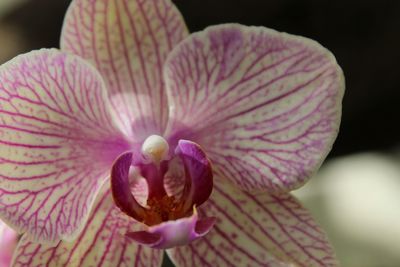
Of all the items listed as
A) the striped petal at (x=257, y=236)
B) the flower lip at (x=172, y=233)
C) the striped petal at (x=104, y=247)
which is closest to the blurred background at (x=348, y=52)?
the striped petal at (x=257, y=236)

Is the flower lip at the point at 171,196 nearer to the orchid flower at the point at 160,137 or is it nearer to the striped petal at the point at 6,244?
the orchid flower at the point at 160,137

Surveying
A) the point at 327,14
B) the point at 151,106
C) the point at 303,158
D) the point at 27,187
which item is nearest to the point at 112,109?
the point at 151,106

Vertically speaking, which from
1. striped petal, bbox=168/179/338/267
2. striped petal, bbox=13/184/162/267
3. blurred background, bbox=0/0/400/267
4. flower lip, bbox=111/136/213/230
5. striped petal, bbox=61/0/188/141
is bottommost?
blurred background, bbox=0/0/400/267

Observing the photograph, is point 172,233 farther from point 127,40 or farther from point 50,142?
point 127,40

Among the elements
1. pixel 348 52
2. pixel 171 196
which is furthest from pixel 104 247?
pixel 348 52

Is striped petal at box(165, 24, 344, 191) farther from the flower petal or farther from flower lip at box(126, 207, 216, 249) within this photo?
flower lip at box(126, 207, 216, 249)

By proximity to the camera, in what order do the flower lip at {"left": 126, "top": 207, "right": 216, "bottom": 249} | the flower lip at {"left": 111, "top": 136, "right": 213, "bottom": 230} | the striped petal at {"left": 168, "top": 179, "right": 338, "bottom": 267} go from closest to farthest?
the flower lip at {"left": 126, "top": 207, "right": 216, "bottom": 249} → the flower lip at {"left": 111, "top": 136, "right": 213, "bottom": 230} → the striped petal at {"left": 168, "top": 179, "right": 338, "bottom": 267}

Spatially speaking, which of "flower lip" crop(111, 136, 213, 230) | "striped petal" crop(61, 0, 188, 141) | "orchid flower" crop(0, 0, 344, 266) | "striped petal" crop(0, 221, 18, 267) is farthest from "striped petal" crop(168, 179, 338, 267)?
"striped petal" crop(0, 221, 18, 267)
